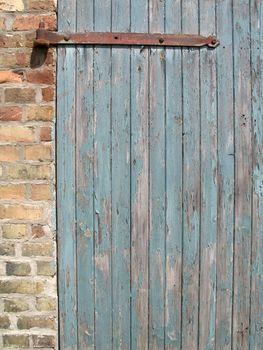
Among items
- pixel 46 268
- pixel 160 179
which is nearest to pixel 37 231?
pixel 46 268

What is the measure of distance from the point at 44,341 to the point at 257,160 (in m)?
1.42

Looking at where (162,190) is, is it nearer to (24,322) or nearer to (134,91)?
(134,91)

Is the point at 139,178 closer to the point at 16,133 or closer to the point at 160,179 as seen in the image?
the point at 160,179

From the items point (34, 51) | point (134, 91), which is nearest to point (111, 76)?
point (134, 91)

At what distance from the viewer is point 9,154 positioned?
2.60 m

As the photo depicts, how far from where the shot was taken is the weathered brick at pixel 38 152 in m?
2.60

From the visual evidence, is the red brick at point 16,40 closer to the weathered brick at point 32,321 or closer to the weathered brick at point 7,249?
the weathered brick at point 7,249

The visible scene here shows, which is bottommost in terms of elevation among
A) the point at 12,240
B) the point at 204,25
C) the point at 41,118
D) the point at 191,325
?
the point at 191,325

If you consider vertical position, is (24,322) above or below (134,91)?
below

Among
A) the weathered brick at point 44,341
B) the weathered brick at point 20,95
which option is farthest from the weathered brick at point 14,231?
the weathered brick at point 20,95

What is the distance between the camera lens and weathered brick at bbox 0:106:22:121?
2.59 metres

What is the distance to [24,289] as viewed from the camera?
263 cm

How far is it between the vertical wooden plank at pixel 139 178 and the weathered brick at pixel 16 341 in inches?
21.4

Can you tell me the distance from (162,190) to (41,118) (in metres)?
0.71
